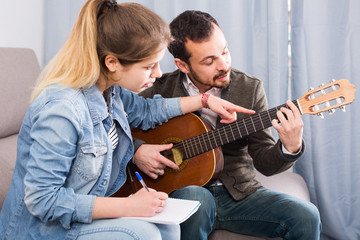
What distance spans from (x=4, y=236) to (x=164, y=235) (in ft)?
1.43

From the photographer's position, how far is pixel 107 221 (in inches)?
44.8

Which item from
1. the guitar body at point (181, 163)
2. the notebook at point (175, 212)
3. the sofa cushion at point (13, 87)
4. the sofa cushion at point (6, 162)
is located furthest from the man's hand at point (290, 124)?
the sofa cushion at point (13, 87)

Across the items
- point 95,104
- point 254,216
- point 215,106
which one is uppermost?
point 95,104

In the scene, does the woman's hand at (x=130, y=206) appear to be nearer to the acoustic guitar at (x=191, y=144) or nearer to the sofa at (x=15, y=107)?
the acoustic guitar at (x=191, y=144)

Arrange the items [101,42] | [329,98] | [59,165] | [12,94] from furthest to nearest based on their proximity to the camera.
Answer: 1. [12,94]
2. [329,98]
3. [101,42]
4. [59,165]

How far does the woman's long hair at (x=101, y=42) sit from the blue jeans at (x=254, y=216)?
20.2 inches

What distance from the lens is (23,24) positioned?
2.26m

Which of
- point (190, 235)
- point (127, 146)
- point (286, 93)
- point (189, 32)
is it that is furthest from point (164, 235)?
point (286, 93)

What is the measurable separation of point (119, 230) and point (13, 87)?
3.28 feet

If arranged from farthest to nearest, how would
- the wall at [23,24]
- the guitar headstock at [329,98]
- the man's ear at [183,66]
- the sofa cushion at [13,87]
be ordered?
1. the wall at [23,24]
2. the sofa cushion at [13,87]
3. the man's ear at [183,66]
4. the guitar headstock at [329,98]

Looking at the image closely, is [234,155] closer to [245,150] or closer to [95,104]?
[245,150]

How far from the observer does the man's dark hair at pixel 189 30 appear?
5.19 feet

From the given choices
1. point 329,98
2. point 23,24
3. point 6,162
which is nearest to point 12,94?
point 6,162

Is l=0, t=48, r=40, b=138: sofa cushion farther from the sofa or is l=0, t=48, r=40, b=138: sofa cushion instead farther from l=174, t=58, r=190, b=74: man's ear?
l=174, t=58, r=190, b=74: man's ear
